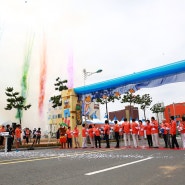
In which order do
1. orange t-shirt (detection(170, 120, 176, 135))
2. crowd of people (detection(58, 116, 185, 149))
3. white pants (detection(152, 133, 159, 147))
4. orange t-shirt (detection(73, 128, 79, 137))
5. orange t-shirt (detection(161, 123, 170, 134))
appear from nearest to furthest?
orange t-shirt (detection(170, 120, 176, 135)), crowd of people (detection(58, 116, 185, 149)), orange t-shirt (detection(161, 123, 170, 134)), white pants (detection(152, 133, 159, 147)), orange t-shirt (detection(73, 128, 79, 137))

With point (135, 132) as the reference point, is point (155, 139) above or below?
below

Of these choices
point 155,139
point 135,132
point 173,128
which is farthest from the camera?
point 135,132

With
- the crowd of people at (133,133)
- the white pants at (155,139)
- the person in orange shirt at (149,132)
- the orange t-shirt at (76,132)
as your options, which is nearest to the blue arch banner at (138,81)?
the crowd of people at (133,133)

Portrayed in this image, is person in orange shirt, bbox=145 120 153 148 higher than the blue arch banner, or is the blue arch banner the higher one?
the blue arch banner

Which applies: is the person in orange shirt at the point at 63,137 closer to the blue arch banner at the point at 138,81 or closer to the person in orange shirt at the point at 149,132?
the blue arch banner at the point at 138,81

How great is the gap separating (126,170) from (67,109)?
16183 millimetres

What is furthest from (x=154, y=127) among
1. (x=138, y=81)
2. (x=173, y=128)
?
(x=138, y=81)

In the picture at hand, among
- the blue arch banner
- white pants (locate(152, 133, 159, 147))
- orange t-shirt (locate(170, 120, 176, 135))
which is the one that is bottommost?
white pants (locate(152, 133, 159, 147))

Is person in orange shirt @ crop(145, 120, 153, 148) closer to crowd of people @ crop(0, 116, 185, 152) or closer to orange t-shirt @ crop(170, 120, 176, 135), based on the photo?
crowd of people @ crop(0, 116, 185, 152)

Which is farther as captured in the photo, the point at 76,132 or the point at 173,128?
the point at 76,132

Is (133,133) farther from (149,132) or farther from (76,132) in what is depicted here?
(76,132)

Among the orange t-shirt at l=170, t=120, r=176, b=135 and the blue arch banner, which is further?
the blue arch banner

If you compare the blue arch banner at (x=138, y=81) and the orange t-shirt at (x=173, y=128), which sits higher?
the blue arch banner at (x=138, y=81)

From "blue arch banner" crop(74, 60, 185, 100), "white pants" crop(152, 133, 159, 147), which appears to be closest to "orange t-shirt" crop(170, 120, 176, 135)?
"white pants" crop(152, 133, 159, 147)
